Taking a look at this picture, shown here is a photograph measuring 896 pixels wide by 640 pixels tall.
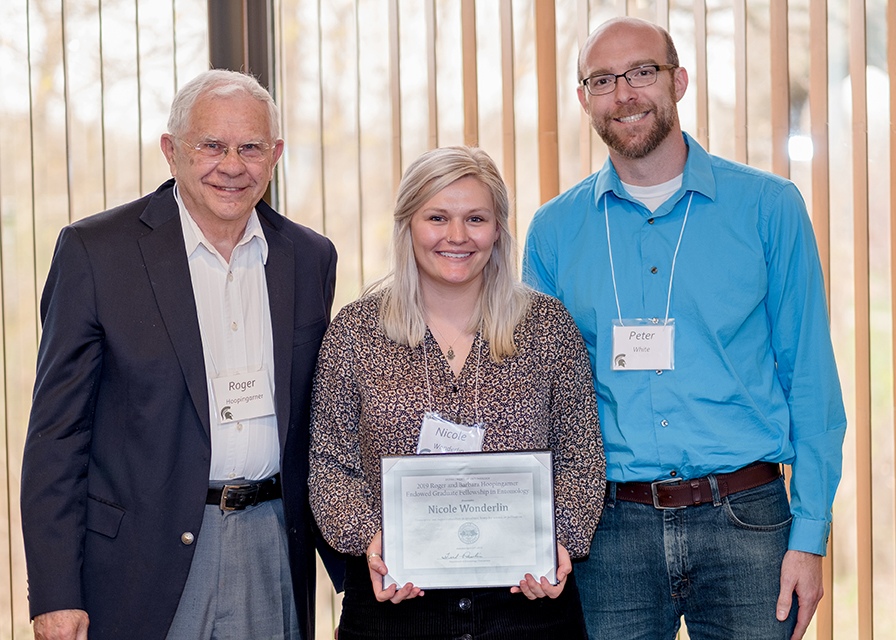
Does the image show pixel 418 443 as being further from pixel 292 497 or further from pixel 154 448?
pixel 154 448

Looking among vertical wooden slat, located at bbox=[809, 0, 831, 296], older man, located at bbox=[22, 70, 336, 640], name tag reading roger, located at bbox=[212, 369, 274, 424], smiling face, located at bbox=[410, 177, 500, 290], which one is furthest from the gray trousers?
vertical wooden slat, located at bbox=[809, 0, 831, 296]

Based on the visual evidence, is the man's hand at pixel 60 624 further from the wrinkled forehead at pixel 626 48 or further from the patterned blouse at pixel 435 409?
the wrinkled forehead at pixel 626 48

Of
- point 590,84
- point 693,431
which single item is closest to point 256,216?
point 590,84

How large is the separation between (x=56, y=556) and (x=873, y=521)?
95.9 inches

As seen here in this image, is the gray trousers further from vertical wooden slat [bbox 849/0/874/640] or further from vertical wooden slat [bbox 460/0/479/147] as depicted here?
vertical wooden slat [bbox 849/0/874/640]

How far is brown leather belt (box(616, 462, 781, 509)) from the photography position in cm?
190

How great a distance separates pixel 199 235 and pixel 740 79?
1833 millimetres

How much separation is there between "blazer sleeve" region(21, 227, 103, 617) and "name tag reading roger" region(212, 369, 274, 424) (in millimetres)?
276

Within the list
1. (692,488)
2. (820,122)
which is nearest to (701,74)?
(820,122)

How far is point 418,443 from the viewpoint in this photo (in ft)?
5.84

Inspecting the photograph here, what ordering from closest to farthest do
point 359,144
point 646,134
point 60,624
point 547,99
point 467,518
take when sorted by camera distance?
1. point 467,518
2. point 60,624
3. point 646,134
4. point 547,99
5. point 359,144

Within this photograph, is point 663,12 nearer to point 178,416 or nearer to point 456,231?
point 456,231

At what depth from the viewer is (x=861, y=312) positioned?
8.76ft

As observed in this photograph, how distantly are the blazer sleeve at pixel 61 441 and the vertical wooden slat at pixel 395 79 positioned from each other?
4.47ft
